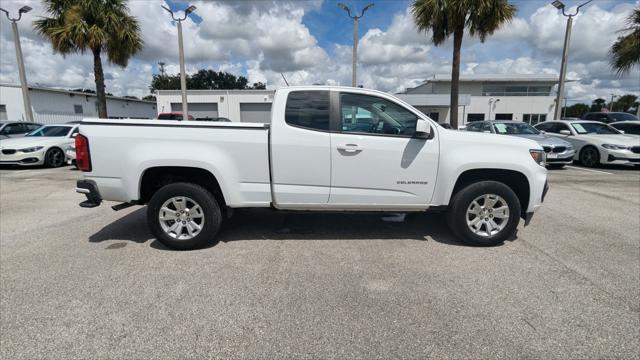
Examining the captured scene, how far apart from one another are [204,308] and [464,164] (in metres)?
3.14

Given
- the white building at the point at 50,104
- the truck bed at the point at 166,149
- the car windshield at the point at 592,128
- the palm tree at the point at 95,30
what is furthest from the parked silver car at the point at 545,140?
the white building at the point at 50,104

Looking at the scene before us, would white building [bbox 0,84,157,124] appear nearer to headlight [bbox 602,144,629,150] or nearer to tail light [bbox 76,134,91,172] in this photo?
tail light [bbox 76,134,91,172]

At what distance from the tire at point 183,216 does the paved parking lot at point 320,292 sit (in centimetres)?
20

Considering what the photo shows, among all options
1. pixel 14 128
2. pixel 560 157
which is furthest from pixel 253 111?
pixel 560 157

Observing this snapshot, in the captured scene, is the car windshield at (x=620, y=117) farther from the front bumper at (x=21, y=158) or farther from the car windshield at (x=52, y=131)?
the front bumper at (x=21, y=158)

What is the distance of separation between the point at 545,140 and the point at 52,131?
16.3 m

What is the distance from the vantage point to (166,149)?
3.79 metres

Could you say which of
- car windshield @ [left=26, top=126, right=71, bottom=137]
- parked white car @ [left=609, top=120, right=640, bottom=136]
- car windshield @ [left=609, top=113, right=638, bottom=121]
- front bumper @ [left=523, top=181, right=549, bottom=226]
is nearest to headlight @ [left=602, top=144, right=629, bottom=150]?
parked white car @ [left=609, top=120, right=640, bottom=136]

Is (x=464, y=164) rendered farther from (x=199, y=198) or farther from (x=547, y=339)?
(x=199, y=198)

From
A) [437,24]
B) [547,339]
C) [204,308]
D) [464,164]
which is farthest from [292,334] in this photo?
[437,24]

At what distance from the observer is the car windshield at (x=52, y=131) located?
11596 millimetres

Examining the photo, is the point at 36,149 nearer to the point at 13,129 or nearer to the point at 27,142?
the point at 27,142

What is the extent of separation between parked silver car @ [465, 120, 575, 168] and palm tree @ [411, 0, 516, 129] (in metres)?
2.54

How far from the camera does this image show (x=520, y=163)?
4066 millimetres
